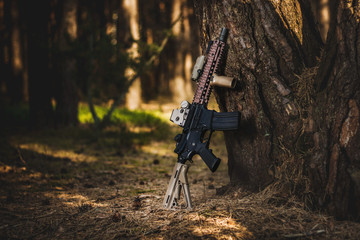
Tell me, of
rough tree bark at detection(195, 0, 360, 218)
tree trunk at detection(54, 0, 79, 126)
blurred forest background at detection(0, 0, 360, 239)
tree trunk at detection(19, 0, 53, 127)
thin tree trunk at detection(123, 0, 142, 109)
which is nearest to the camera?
rough tree bark at detection(195, 0, 360, 218)

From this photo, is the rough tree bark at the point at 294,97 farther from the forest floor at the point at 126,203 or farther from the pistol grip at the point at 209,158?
the pistol grip at the point at 209,158

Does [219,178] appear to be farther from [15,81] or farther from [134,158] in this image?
[15,81]

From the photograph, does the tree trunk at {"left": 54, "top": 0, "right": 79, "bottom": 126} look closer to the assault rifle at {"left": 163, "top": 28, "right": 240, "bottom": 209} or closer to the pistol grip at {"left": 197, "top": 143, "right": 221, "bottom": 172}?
the assault rifle at {"left": 163, "top": 28, "right": 240, "bottom": 209}

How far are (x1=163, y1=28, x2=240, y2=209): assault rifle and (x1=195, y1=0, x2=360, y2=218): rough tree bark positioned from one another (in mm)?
172

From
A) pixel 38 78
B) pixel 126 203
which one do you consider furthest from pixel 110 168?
pixel 38 78

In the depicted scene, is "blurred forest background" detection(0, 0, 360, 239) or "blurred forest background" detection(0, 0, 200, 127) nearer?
"blurred forest background" detection(0, 0, 360, 239)

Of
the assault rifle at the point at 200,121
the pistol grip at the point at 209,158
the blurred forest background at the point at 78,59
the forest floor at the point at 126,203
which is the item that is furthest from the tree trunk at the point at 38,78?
the pistol grip at the point at 209,158

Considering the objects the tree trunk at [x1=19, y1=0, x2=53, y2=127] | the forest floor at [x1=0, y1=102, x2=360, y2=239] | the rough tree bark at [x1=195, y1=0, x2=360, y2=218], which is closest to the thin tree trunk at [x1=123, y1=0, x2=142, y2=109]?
the tree trunk at [x1=19, y1=0, x2=53, y2=127]

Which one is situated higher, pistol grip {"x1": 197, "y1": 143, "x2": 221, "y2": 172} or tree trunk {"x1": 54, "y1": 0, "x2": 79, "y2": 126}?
tree trunk {"x1": 54, "y1": 0, "x2": 79, "y2": 126}

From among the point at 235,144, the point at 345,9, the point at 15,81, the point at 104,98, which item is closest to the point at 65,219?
the point at 235,144

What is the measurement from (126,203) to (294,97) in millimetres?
2006

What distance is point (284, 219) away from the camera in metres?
2.78

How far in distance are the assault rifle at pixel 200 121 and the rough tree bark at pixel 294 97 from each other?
0.17 metres

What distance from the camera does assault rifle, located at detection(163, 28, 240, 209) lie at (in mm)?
3080
